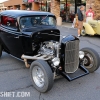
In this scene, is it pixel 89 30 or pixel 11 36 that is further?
pixel 89 30

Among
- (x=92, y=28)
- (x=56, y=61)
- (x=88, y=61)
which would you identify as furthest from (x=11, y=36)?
(x=92, y=28)

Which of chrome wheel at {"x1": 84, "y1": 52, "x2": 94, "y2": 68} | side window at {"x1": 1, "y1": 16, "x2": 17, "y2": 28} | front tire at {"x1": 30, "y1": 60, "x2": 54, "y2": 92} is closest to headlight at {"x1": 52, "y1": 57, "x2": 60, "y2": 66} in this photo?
front tire at {"x1": 30, "y1": 60, "x2": 54, "y2": 92}

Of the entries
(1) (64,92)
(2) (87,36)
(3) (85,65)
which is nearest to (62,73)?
(1) (64,92)

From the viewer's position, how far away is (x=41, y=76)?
3857 millimetres

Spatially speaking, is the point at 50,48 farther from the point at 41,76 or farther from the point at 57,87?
the point at 57,87

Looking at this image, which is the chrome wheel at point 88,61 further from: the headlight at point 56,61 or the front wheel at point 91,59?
the headlight at point 56,61

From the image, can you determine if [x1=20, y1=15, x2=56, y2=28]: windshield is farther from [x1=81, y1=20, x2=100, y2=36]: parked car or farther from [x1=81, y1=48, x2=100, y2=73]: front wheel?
[x1=81, y1=20, x2=100, y2=36]: parked car

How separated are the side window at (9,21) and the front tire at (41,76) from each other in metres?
1.61

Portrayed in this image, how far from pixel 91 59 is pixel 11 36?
7.90ft

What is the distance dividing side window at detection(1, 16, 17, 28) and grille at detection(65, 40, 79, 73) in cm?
186

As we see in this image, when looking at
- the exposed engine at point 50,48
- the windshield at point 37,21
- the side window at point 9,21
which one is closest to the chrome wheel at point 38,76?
the exposed engine at point 50,48

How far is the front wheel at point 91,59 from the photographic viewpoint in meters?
4.46

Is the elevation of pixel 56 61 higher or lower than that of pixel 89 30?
lower

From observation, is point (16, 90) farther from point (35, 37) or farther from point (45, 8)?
point (45, 8)
